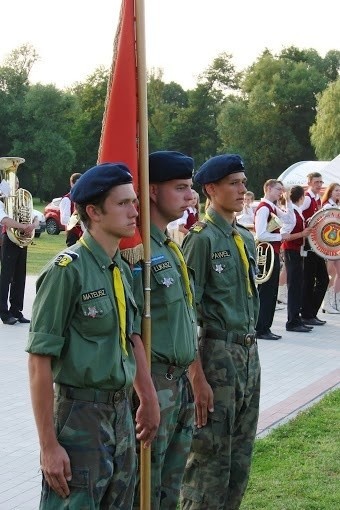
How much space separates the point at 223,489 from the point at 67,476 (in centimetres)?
155

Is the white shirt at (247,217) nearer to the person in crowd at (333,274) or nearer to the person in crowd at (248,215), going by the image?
the person in crowd at (248,215)

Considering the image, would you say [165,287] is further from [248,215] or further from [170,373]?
[248,215]

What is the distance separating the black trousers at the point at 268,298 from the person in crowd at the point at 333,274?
235 centimetres

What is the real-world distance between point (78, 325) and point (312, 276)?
410 inches

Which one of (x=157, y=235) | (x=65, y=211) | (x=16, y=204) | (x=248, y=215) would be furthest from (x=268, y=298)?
(x=157, y=235)

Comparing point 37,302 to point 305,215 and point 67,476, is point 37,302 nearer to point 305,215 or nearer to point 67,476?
point 67,476

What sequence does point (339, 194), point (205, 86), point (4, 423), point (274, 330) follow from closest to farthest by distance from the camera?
point (4, 423) < point (274, 330) < point (339, 194) < point (205, 86)

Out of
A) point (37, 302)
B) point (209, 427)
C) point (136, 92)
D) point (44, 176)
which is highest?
point (136, 92)

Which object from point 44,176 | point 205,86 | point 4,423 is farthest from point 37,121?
point 4,423

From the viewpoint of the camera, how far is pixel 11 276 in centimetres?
1249

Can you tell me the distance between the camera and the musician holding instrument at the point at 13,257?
1222 centimetres

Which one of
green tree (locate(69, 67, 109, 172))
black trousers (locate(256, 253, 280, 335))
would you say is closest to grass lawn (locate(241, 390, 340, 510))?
black trousers (locate(256, 253, 280, 335))

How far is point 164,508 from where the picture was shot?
4230mm

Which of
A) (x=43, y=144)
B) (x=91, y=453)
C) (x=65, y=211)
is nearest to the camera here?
(x=91, y=453)
